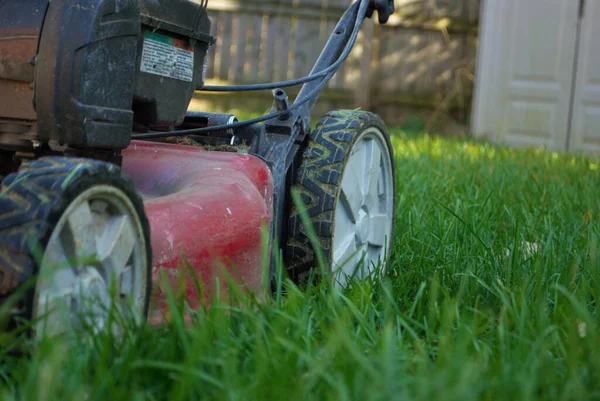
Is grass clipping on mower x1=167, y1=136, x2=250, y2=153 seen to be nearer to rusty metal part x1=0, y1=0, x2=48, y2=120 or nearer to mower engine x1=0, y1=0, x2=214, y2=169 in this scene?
mower engine x1=0, y1=0, x2=214, y2=169

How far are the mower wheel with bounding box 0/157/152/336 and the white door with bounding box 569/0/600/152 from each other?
21.4 feet

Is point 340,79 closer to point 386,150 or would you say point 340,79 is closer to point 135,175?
point 386,150

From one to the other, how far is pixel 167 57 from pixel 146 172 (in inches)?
9.1

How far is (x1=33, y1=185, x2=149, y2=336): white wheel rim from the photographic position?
3.90 ft

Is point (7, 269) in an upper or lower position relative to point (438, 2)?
lower

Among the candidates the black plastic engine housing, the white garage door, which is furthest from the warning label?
the white garage door

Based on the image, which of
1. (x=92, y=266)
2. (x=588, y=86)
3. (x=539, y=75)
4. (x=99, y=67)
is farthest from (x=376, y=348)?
(x=539, y=75)

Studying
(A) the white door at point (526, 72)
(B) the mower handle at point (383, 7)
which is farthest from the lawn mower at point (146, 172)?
(A) the white door at point (526, 72)

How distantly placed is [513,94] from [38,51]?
22.1ft

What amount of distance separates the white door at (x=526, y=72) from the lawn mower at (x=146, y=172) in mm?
5626

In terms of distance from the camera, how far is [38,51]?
4.99ft

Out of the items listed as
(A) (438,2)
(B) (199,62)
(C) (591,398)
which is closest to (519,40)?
(A) (438,2)

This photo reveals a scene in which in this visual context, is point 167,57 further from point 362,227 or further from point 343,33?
point 343,33

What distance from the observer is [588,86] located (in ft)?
24.3
